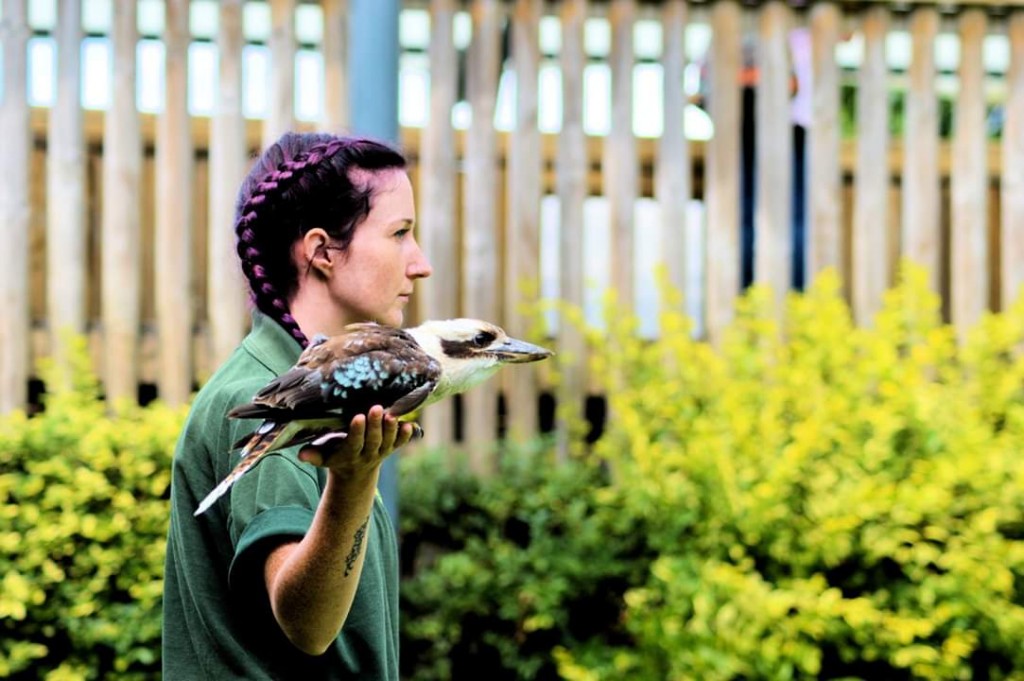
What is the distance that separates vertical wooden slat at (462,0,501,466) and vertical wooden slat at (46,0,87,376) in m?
1.54

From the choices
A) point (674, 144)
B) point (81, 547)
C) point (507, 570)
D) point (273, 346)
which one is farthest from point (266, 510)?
point (674, 144)

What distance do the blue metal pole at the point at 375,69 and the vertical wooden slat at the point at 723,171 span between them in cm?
220

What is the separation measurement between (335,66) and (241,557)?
14.2ft

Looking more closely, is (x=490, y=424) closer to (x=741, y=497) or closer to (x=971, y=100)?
(x=741, y=497)

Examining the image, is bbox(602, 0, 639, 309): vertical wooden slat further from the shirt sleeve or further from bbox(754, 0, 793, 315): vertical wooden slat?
the shirt sleeve

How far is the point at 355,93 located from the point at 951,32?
3.29 metres

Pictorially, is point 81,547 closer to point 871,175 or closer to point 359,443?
point 359,443

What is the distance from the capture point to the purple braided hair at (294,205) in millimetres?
2090

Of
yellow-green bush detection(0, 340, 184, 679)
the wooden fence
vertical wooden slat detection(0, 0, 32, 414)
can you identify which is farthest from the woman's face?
vertical wooden slat detection(0, 0, 32, 414)

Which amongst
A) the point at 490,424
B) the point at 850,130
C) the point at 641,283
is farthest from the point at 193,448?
the point at 850,130

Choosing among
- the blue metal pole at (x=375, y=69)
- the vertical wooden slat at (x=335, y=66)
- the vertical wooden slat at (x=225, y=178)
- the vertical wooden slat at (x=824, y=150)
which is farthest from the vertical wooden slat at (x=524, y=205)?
the blue metal pole at (x=375, y=69)

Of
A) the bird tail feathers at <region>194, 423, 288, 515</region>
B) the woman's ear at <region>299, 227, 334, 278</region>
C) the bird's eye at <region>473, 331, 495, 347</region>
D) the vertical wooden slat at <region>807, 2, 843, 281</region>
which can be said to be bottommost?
the bird tail feathers at <region>194, 423, 288, 515</region>

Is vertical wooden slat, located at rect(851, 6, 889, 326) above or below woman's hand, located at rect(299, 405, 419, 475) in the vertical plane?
above

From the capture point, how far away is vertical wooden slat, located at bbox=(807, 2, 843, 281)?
634 centimetres
